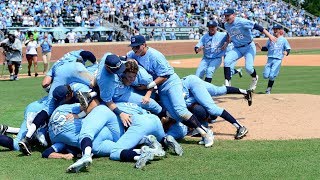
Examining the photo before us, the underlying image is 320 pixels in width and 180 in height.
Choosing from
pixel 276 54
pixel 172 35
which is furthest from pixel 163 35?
pixel 276 54

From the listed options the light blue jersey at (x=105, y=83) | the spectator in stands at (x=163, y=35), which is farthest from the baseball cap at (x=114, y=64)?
the spectator in stands at (x=163, y=35)

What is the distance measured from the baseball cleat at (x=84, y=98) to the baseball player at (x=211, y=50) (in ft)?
17.3

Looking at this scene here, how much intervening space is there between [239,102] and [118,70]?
429 centimetres

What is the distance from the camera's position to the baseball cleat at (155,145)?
689 centimetres

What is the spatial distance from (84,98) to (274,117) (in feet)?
12.8

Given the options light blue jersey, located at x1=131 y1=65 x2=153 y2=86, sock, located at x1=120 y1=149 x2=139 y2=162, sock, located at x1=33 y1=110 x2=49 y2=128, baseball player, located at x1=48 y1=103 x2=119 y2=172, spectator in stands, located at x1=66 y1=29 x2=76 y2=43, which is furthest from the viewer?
spectator in stands, located at x1=66 y1=29 x2=76 y2=43

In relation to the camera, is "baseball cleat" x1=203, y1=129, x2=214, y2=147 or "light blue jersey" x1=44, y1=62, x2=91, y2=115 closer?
"baseball cleat" x1=203, y1=129, x2=214, y2=147

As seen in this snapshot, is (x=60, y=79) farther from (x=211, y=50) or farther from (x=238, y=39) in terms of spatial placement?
(x=238, y=39)

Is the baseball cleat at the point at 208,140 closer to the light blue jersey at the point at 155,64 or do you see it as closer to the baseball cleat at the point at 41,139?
the light blue jersey at the point at 155,64

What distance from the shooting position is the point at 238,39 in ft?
42.3

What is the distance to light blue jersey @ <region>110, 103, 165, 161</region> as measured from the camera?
703 centimetres

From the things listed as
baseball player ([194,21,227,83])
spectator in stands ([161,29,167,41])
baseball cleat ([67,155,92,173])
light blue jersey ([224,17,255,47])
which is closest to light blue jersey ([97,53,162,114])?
baseball cleat ([67,155,92,173])

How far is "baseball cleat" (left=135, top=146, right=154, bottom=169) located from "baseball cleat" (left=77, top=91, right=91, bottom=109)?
3.66 ft

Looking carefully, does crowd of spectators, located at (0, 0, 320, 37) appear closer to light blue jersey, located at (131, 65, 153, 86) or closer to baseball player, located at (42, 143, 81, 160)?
light blue jersey, located at (131, 65, 153, 86)
